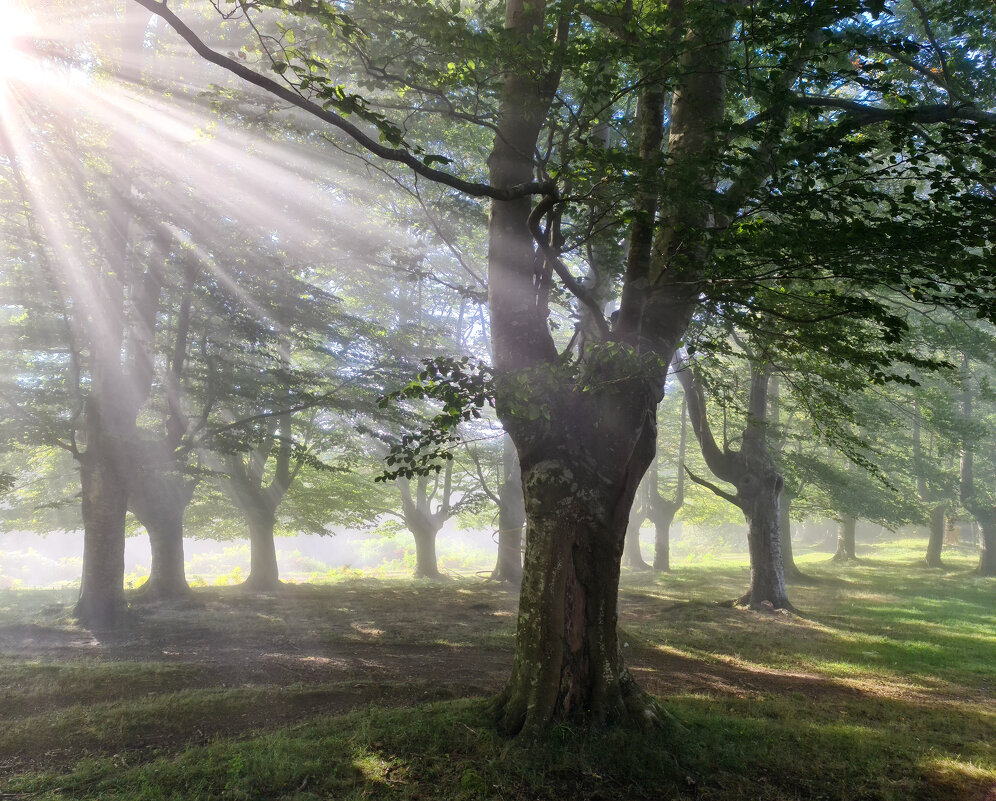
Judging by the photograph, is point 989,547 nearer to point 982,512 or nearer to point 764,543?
point 982,512

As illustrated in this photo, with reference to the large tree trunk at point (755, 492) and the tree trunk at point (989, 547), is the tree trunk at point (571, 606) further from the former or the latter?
the tree trunk at point (989, 547)

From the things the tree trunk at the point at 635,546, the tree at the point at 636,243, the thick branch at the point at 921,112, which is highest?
the thick branch at the point at 921,112

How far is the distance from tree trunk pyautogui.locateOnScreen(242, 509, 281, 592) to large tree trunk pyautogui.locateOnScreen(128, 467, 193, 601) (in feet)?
9.83

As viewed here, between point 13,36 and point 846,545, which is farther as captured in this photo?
point 846,545

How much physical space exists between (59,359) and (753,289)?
1662 centimetres

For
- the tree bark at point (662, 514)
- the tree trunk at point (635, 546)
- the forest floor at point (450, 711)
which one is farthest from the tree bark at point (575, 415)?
the tree trunk at point (635, 546)

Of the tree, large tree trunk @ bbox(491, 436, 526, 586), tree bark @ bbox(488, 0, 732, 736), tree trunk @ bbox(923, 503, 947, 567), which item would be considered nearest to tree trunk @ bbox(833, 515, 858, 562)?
tree trunk @ bbox(923, 503, 947, 567)

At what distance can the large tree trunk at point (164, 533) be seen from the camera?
14852 millimetres

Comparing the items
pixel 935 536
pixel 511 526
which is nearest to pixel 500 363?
pixel 511 526

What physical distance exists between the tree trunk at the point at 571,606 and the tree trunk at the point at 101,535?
33.5 ft

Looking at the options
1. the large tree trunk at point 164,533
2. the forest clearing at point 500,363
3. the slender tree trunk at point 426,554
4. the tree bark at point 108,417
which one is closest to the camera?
the forest clearing at point 500,363

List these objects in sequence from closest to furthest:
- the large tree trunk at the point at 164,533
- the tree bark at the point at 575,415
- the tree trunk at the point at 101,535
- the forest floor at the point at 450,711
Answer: the forest floor at the point at 450,711
the tree bark at the point at 575,415
the tree trunk at the point at 101,535
the large tree trunk at the point at 164,533

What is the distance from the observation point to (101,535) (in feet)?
39.6

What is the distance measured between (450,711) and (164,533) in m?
12.4
